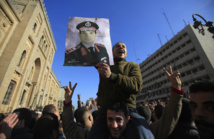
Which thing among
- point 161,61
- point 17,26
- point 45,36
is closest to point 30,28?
point 17,26

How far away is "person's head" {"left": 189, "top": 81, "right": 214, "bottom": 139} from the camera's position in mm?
1127

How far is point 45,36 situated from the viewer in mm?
19375

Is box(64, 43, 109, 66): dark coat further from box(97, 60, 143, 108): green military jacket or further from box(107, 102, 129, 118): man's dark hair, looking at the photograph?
box(107, 102, 129, 118): man's dark hair

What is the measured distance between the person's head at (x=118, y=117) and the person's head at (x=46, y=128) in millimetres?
1321

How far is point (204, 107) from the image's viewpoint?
49.4 inches

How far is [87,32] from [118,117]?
1.52 meters

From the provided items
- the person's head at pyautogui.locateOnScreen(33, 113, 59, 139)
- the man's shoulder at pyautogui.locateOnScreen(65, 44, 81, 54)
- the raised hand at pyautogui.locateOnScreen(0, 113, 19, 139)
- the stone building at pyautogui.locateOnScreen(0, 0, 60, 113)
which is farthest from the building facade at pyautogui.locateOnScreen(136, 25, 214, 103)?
the stone building at pyautogui.locateOnScreen(0, 0, 60, 113)

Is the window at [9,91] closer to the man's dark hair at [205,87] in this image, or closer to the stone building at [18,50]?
the stone building at [18,50]

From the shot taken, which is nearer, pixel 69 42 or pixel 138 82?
pixel 138 82

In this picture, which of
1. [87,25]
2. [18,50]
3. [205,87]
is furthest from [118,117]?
[18,50]

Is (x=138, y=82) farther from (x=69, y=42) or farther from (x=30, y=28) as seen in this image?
(x=30, y=28)

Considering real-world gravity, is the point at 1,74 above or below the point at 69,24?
above

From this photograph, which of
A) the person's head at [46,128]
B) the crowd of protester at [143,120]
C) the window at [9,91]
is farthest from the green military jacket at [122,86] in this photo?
the window at [9,91]

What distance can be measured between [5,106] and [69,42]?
1442 centimetres
